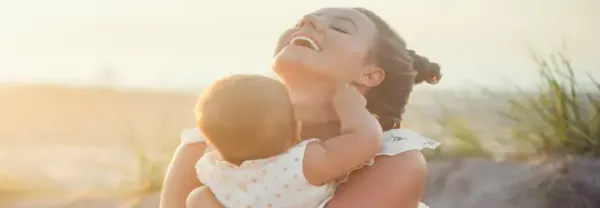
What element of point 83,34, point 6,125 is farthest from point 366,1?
point 6,125

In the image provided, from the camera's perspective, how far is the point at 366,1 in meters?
1.72

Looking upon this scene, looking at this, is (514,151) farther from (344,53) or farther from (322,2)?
(344,53)

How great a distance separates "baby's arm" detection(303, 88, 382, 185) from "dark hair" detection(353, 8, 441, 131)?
0.40 ft

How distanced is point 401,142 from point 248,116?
21cm

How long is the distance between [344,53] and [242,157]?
0.61ft

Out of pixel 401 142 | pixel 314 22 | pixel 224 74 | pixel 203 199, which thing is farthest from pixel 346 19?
pixel 224 74

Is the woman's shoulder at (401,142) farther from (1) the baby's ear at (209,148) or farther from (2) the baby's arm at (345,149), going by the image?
(1) the baby's ear at (209,148)

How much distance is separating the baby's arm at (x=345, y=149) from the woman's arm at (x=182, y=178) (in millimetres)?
183

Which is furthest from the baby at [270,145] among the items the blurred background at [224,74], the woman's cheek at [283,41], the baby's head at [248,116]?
the blurred background at [224,74]

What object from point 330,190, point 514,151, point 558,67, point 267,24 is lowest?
point 514,151

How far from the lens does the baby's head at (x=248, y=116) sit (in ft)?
3.11

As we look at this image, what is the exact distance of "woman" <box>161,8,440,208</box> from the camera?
1020 millimetres

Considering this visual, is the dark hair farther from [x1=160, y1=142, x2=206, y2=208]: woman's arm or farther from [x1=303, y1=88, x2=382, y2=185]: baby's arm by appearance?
[x1=160, y1=142, x2=206, y2=208]: woman's arm

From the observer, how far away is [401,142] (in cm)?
105
